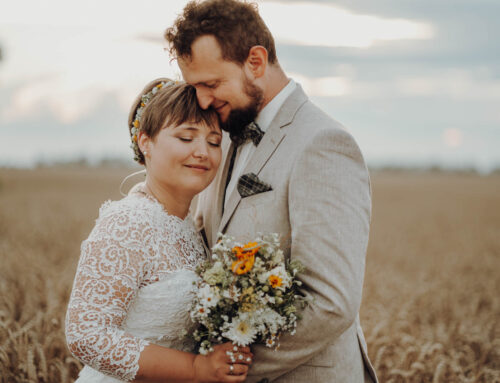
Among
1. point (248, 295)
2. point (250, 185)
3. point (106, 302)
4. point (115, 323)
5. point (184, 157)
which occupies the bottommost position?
point (115, 323)

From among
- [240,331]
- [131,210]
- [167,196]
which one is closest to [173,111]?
[167,196]

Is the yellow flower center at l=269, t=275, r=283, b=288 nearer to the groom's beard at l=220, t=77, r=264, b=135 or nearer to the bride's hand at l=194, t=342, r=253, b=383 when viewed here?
the bride's hand at l=194, t=342, r=253, b=383

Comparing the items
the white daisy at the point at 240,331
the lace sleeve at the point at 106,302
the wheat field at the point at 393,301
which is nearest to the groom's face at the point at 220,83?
the lace sleeve at the point at 106,302

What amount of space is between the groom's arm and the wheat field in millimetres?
2269

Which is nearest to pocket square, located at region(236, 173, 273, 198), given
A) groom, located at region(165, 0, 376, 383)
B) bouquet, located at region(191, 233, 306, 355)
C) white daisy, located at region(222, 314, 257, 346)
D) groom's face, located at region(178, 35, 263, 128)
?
groom, located at region(165, 0, 376, 383)

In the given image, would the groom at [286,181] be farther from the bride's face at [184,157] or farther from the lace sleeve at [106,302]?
the lace sleeve at [106,302]

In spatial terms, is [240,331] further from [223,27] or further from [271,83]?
[223,27]

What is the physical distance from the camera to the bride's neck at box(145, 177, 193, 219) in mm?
3305

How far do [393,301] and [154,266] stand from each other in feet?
18.8

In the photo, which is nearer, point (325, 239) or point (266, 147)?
point (325, 239)

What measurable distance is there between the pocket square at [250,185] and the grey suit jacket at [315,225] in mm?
31

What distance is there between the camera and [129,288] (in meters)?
2.78

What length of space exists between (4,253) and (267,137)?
708 cm

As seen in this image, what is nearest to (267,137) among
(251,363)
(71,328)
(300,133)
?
(300,133)
